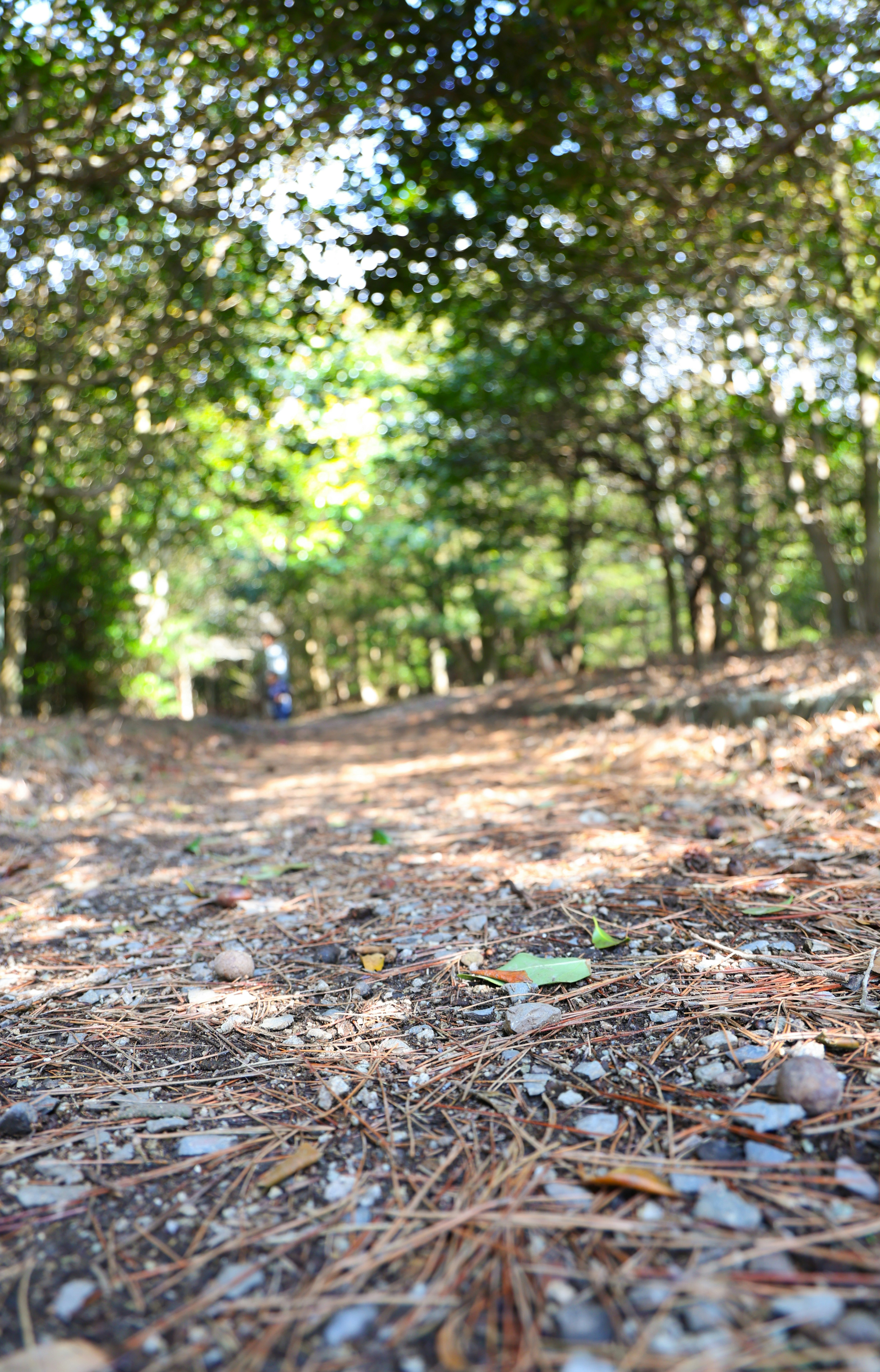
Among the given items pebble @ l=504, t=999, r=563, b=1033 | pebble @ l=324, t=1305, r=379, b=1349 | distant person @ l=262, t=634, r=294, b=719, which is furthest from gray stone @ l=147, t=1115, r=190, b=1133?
distant person @ l=262, t=634, r=294, b=719

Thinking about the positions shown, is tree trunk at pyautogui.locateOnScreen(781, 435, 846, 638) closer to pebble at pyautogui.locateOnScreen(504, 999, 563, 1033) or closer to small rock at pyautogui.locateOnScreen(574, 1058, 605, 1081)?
pebble at pyautogui.locateOnScreen(504, 999, 563, 1033)

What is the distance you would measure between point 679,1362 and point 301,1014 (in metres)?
1.17

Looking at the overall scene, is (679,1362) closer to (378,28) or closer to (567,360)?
(378,28)

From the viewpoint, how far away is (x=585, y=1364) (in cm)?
86

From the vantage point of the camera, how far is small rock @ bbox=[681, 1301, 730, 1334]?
0.90m

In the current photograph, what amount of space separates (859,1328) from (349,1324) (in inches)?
23.5

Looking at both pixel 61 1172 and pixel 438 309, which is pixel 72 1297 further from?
pixel 438 309

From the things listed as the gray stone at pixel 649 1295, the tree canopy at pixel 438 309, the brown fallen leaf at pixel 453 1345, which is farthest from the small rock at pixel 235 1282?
the tree canopy at pixel 438 309

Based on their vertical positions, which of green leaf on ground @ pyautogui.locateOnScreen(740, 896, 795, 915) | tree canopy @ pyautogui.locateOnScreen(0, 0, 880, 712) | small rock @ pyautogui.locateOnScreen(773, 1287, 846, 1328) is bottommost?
small rock @ pyautogui.locateOnScreen(773, 1287, 846, 1328)

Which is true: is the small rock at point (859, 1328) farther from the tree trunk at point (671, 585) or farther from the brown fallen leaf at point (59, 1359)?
the tree trunk at point (671, 585)

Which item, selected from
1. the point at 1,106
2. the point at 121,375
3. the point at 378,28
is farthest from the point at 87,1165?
the point at 121,375

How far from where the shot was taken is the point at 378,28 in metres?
5.45

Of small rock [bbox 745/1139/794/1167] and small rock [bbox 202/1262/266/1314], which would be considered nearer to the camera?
small rock [bbox 202/1262/266/1314]

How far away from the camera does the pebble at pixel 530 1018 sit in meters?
1.67
